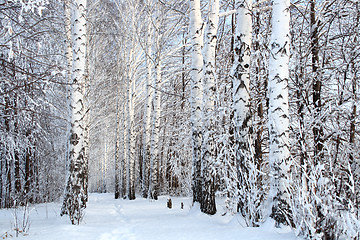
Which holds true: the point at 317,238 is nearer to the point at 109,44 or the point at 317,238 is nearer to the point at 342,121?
the point at 342,121

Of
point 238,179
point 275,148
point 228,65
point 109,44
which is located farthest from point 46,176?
point 275,148

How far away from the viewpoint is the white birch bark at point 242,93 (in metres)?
4.58

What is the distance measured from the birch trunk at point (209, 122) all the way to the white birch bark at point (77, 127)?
2.56 metres

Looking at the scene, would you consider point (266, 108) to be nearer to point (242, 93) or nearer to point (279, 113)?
point (242, 93)

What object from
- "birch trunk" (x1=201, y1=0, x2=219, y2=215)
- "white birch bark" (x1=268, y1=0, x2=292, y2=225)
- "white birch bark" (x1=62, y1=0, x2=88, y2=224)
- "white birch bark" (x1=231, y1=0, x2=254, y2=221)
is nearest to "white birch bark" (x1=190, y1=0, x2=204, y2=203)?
"birch trunk" (x1=201, y1=0, x2=219, y2=215)

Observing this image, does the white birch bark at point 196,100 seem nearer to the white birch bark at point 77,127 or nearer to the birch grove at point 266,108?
the birch grove at point 266,108

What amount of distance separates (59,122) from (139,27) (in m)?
8.61

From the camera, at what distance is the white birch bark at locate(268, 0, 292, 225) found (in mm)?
3664

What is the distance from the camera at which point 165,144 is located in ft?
61.5

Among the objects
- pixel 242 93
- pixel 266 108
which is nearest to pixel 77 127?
pixel 242 93

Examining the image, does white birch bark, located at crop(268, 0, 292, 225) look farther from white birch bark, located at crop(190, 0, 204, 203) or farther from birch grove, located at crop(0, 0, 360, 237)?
white birch bark, located at crop(190, 0, 204, 203)

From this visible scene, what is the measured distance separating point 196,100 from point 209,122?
816mm

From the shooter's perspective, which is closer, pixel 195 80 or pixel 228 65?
pixel 195 80

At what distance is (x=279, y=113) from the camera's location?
150 inches
